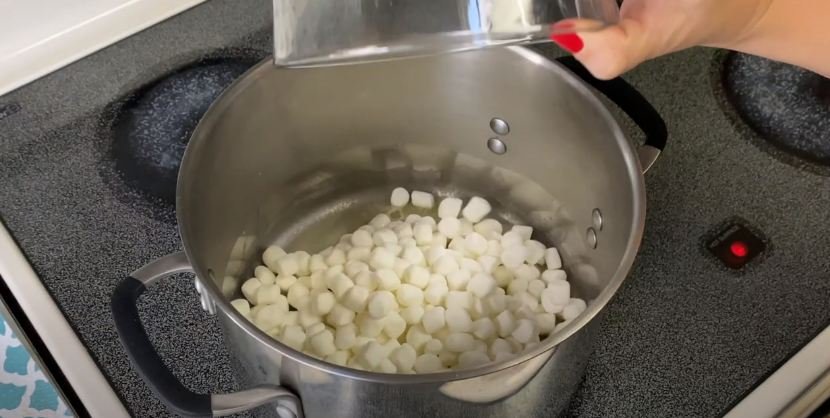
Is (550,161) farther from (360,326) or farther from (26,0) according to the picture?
(26,0)

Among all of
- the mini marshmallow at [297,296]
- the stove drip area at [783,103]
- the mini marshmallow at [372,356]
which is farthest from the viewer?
the stove drip area at [783,103]

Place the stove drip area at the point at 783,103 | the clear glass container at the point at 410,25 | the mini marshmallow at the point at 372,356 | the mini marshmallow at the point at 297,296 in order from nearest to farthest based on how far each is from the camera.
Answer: the clear glass container at the point at 410,25 → the mini marshmallow at the point at 372,356 → the mini marshmallow at the point at 297,296 → the stove drip area at the point at 783,103

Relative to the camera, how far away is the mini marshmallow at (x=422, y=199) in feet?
2.97

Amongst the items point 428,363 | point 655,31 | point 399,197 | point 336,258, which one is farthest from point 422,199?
point 655,31

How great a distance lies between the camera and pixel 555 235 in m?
0.87

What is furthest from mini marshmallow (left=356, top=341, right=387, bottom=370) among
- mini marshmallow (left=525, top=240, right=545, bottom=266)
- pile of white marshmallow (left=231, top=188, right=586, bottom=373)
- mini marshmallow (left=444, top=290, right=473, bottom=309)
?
mini marshmallow (left=525, top=240, right=545, bottom=266)

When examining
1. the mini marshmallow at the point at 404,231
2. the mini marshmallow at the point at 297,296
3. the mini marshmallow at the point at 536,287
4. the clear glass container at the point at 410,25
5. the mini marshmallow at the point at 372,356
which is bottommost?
the mini marshmallow at the point at 297,296

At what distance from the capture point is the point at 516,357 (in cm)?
52

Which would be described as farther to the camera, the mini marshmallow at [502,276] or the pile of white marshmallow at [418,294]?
the mini marshmallow at [502,276]

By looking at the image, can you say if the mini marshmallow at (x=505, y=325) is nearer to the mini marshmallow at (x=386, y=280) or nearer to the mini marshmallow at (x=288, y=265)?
the mini marshmallow at (x=386, y=280)

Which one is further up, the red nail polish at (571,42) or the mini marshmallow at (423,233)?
the red nail polish at (571,42)

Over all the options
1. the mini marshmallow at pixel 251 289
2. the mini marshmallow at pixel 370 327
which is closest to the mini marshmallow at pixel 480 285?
the mini marshmallow at pixel 370 327

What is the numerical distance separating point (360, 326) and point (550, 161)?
0.86 ft

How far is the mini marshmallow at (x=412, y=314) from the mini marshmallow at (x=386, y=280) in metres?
0.03
